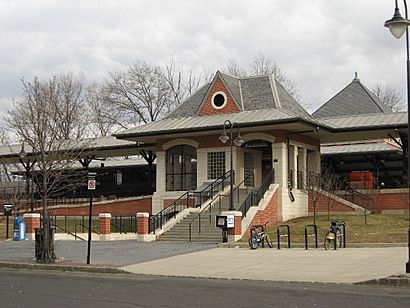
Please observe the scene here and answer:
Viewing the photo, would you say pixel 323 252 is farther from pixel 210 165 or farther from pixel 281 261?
pixel 210 165

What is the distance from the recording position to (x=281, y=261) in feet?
60.6

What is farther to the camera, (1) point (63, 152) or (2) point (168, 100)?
(2) point (168, 100)

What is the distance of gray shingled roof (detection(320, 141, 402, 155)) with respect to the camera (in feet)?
145

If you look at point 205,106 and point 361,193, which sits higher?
point 205,106

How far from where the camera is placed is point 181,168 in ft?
125

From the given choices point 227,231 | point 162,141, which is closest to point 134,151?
point 162,141

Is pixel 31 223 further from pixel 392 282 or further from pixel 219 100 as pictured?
pixel 392 282

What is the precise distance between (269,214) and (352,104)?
2409 cm

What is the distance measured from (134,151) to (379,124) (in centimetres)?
1867

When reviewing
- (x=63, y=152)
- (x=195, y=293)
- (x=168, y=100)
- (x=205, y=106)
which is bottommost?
(x=195, y=293)

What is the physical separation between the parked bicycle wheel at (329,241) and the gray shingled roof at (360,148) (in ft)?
76.7

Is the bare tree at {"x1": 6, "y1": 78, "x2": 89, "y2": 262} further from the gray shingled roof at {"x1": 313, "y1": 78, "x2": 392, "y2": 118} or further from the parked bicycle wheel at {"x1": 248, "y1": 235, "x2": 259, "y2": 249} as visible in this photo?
the gray shingled roof at {"x1": 313, "y1": 78, "x2": 392, "y2": 118}

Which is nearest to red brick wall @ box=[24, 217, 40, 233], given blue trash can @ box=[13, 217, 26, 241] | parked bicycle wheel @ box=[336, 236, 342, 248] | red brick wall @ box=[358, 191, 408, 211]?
blue trash can @ box=[13, 217, 26, 241]

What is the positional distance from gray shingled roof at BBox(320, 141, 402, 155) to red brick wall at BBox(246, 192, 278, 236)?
46.2 feet
